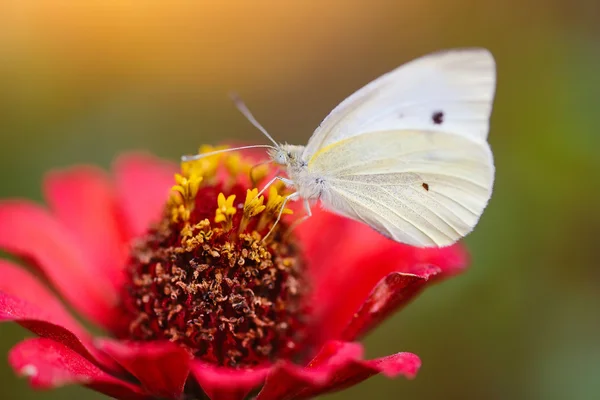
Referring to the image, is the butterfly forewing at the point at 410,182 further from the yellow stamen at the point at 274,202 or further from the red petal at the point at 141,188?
the red petal at the point at 141,188

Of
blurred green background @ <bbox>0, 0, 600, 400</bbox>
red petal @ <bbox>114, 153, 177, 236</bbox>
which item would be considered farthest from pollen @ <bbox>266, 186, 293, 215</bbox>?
blurred green background @ <bbox>0, 0, 600, 400</bbox>

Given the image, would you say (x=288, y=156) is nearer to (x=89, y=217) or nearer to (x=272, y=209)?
(x=272, y=209)

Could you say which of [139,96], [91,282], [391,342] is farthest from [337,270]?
[139,96]

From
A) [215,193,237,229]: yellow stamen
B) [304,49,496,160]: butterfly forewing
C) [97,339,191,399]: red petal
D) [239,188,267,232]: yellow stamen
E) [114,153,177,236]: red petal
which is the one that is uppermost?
[304,49,496,160]: butterfly forewing

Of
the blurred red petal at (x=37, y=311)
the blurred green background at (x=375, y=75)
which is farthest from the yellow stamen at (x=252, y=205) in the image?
the blurred green background at (x=375, y=75)

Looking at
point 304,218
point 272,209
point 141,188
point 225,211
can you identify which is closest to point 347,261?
point 304,218

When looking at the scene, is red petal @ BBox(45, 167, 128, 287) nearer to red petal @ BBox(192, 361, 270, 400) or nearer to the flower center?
the flower center

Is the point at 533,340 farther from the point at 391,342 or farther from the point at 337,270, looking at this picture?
the point at 337,270
